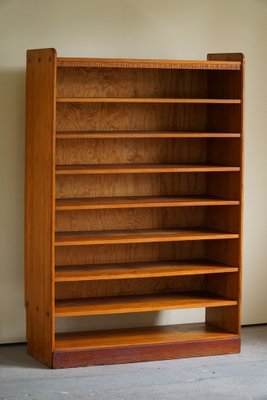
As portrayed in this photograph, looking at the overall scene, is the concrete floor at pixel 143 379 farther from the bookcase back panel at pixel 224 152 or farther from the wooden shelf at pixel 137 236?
the bookcase back panel at pixel 224 152

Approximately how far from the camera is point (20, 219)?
5.07 metres

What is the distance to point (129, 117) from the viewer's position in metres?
5.16

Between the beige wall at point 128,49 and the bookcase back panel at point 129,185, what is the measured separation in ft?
0.97

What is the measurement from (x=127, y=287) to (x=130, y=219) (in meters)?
0.42

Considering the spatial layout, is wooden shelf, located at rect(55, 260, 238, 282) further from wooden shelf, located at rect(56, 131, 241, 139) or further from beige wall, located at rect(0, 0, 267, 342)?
wooden shelf, located at rect(56, 131, 241, 139)

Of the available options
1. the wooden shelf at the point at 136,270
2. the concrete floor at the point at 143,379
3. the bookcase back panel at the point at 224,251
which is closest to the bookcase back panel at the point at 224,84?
the bookcase back panel at the point at 224,251

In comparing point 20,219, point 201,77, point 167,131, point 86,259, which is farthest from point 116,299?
point 201,77

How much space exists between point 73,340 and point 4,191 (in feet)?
3.14

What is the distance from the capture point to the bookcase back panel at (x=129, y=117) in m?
5.04

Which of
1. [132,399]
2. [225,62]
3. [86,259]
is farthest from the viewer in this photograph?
[86,259]

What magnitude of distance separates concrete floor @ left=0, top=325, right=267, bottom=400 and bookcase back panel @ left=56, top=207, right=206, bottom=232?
808 millimetres

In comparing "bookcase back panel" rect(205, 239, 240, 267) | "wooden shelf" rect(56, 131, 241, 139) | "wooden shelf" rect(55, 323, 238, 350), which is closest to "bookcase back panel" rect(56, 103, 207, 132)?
"wooden shelf" rect(56, 131, 241, 139)

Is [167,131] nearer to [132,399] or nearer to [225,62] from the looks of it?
[225,62]

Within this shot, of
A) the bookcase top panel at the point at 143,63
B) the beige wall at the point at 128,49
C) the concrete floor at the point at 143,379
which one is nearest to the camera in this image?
the concrete floor at the point at 143,379
